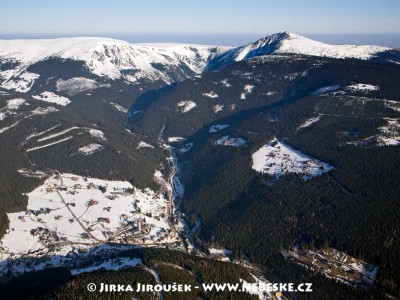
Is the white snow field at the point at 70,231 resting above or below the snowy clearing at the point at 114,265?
below

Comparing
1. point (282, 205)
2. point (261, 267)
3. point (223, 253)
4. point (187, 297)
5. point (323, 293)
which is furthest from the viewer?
point (282, 205)

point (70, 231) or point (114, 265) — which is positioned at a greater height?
point (114, 265)

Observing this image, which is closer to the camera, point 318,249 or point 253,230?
point 318,249

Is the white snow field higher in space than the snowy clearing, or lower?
lower

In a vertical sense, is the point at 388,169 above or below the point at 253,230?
above

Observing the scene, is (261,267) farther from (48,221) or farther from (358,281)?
(48,221)

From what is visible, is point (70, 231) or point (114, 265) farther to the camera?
point (70, 231)

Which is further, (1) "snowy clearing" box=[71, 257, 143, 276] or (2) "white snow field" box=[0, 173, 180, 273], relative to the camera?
(2) "white snow field" box=[0, 173, 180, 273]

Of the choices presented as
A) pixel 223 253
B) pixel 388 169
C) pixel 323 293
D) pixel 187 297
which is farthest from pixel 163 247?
pixel 388 169

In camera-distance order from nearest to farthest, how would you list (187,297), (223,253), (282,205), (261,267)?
(187,297), (261,267), (223,253), (282,205)

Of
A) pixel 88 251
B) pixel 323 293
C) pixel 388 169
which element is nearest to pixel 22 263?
pixel 88 251

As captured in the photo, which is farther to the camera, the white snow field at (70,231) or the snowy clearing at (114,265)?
the white snow field at (70,231)
